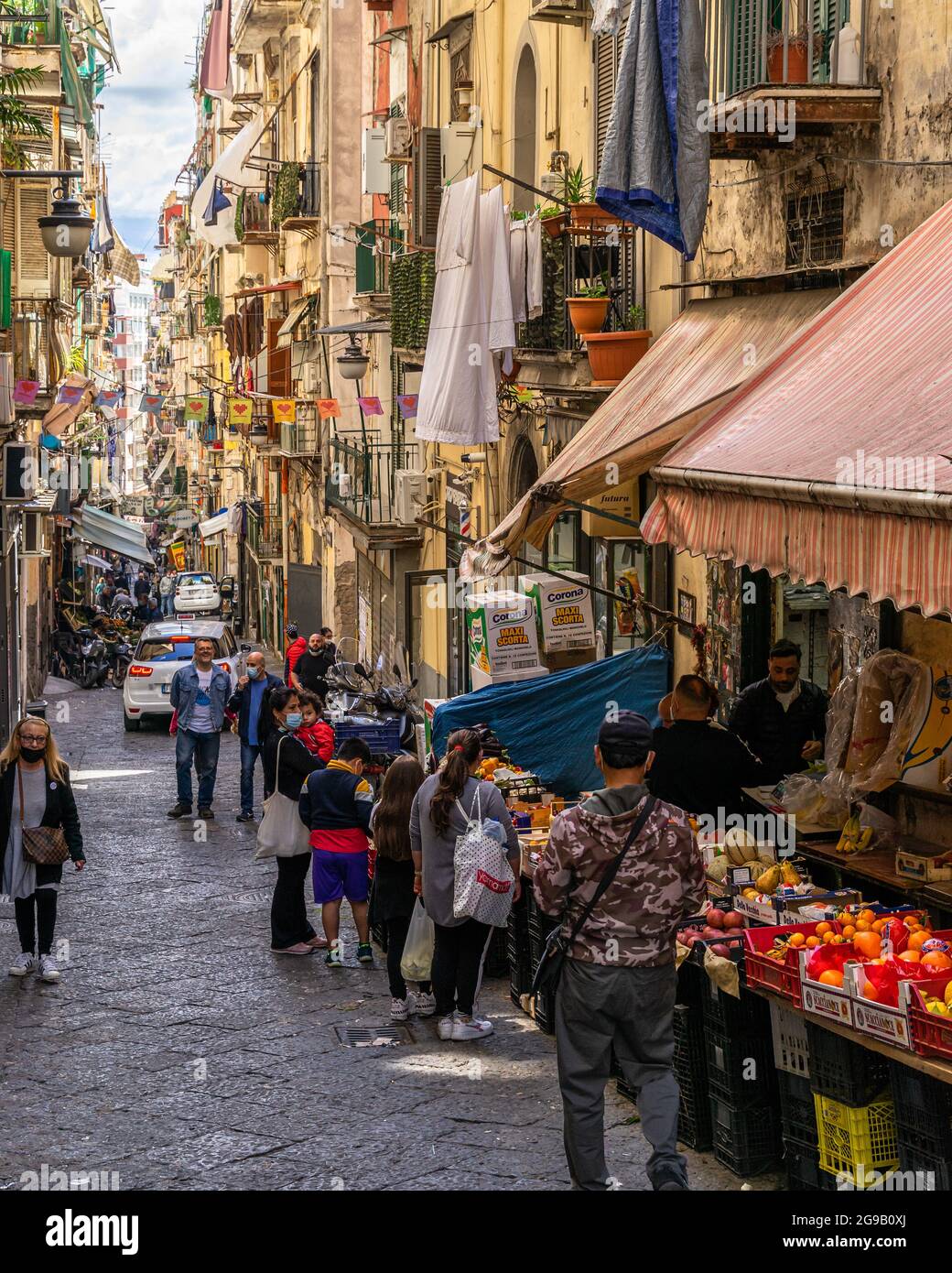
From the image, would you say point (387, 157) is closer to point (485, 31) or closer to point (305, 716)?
point (485, 31)

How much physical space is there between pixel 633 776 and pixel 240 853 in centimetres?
951

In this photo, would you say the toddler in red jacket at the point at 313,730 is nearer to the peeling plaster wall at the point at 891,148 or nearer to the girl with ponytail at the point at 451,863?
the girl with ponytail at the point at 451,863

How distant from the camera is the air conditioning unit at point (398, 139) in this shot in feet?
77.4

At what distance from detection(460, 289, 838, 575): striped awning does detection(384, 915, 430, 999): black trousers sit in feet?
7.74

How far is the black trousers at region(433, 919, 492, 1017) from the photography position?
9.05 meters

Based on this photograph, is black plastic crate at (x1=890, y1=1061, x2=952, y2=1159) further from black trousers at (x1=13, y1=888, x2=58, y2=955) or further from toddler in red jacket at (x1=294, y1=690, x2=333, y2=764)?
toddler in red jacket at (x1=294, y1=690, x2=333, y2=764)

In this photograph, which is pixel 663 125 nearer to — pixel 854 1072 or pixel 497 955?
pixel 497 955

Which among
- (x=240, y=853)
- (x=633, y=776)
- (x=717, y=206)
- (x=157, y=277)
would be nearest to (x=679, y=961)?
(x=633, y=776)

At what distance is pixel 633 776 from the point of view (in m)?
6.11

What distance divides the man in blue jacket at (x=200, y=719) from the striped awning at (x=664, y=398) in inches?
242

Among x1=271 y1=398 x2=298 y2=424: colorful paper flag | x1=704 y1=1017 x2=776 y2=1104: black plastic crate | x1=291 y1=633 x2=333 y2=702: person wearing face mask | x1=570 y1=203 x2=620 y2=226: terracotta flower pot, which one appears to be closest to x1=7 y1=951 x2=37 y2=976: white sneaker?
x1=704 y1=1017 x2=776 y2=1104: black plastic crate

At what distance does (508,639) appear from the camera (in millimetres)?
13055

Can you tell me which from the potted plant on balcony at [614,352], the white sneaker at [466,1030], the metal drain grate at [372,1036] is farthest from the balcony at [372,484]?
the white sneaker at [466,1030]

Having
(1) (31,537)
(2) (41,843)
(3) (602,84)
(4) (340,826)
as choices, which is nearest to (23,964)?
(2) (41,843)
